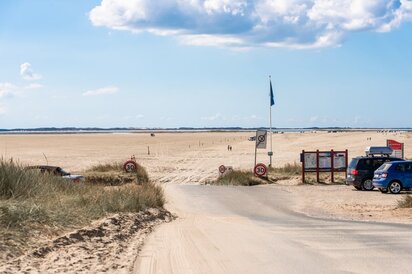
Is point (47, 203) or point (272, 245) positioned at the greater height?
point (47, 203)

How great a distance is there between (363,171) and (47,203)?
17717 millimetres

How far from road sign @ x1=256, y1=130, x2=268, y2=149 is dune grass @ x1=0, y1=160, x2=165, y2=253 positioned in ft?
53.0

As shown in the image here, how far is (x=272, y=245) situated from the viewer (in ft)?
36.3

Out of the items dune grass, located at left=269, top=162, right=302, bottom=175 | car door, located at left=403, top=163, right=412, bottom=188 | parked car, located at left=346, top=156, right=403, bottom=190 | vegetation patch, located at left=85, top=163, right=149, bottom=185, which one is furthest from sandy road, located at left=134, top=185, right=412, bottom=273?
dune grass, located at left=269, top=162, right=302, bottom=175

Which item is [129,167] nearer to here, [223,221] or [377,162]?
[377,162]

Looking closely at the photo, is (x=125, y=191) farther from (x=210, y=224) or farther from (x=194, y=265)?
(x=194, y=265)

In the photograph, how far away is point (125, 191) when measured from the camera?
16125 millimetres

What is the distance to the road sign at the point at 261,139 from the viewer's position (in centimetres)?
3391

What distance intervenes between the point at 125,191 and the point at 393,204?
9485 mm

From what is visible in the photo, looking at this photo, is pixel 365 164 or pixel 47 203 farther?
pixel 365 164

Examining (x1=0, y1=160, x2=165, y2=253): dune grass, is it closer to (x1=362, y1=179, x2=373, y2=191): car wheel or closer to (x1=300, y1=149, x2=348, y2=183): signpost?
(x1=362, y1=179, x2=373, y2=191): car wheel

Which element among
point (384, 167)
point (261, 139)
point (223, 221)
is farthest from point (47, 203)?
point (261, 139)

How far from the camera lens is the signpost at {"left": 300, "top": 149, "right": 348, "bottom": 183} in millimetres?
30672

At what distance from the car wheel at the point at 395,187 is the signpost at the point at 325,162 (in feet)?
20.9
